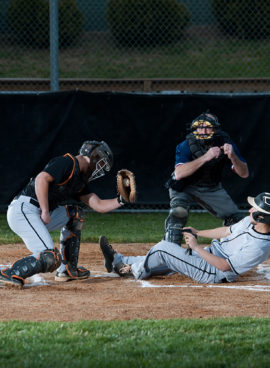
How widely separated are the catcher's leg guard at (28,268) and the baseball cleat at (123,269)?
2.71 feet

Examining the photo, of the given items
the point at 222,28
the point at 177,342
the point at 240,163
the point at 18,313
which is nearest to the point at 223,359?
the point at 177,342

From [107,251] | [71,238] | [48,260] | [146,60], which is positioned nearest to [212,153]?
[107,251]

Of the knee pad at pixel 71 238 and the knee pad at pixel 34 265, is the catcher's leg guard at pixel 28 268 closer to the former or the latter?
the knee pad at pixel 34 265

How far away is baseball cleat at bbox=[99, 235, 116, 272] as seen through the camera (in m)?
6.67

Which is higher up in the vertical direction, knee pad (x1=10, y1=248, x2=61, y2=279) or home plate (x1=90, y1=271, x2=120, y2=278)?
knee pad (x1=10, y1=248, x2=61, y2=279)

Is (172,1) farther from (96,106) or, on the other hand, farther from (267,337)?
(267,337)

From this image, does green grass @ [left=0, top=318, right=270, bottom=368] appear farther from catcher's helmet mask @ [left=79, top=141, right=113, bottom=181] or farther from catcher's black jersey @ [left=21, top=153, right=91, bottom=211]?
catcher's helmet mask @ [left=79, top=141, right=113, bottom=181]

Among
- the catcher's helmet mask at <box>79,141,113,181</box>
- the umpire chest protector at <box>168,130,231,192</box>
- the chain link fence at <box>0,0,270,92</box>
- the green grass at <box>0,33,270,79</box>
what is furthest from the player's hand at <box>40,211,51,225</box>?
the green grass at <box>0,33,270,79</box>

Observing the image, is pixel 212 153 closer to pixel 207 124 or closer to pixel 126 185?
pixel 207 124

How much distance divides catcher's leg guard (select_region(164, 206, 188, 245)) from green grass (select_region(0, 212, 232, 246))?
171 cm

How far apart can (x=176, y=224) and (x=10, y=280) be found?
6.48 ft

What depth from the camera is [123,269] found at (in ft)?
22.0

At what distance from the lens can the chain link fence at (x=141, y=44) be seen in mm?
14492

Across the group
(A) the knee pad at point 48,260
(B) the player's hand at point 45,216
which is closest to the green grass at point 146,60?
(B) the player's hand at point 45,216
